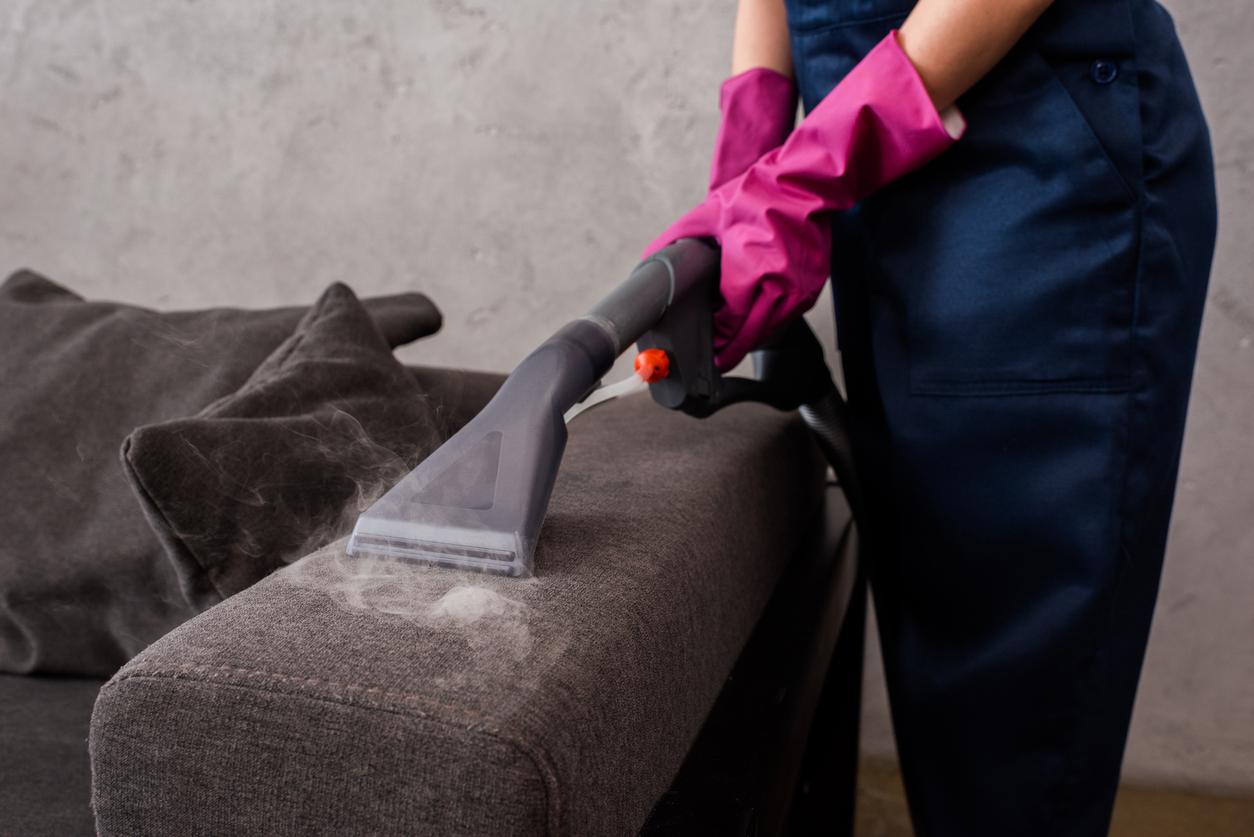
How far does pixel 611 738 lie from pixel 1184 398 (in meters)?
0.74

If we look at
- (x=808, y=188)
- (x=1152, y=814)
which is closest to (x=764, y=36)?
(x=808, y=188)

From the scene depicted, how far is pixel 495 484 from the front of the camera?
0.70 m

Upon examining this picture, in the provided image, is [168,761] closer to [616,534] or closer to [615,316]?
[616,534]

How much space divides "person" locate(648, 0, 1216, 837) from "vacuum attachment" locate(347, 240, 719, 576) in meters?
0.31

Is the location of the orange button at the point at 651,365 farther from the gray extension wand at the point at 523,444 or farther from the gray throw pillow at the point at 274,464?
the gray throw pillow at the point at 274,464

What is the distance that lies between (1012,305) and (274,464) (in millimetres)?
687

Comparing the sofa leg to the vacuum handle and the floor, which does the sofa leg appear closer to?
the floor

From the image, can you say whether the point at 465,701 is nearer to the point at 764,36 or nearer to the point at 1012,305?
the point at 1012,305

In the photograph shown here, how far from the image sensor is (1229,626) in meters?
1.71

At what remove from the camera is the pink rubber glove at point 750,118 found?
1.24 metres

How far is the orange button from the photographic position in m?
0.89

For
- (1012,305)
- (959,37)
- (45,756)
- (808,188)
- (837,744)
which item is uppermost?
(959,37)

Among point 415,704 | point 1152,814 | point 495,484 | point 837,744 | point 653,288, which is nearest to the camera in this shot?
point 415,704

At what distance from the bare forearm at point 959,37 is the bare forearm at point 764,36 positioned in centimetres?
31
